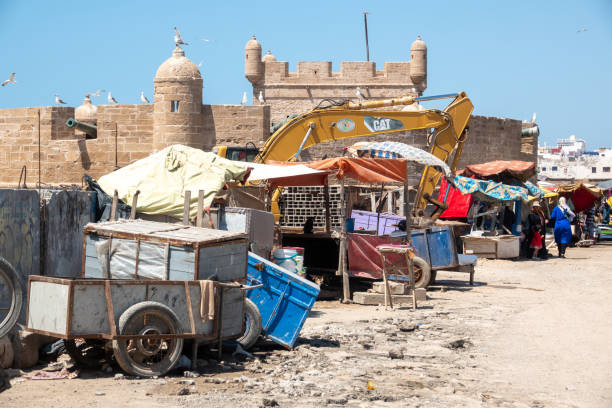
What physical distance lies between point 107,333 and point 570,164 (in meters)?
85.6

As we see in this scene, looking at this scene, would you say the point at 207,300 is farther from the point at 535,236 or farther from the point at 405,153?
the point at 535,236

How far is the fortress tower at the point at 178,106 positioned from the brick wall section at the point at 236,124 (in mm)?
242

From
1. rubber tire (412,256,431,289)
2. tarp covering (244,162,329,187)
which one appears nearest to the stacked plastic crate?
tarp covering (244,162,329,187)

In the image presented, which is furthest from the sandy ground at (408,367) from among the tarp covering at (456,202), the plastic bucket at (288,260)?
the tarp covering at (456,202)

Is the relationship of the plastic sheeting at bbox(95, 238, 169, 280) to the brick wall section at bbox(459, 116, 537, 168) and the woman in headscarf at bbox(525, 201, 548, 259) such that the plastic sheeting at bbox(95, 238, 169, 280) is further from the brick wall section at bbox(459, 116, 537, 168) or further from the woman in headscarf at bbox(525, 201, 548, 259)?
the brick wall section at bbox(459, 116, 537, 168)

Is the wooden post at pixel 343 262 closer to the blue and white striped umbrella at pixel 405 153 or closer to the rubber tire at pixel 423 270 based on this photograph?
the rubber tire at pixel 423 270

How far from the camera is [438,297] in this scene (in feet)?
43.9

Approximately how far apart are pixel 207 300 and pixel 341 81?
3261 cm

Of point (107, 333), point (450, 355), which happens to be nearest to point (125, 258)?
point (107, 333)

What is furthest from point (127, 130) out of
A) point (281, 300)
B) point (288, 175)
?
point (281, 300)

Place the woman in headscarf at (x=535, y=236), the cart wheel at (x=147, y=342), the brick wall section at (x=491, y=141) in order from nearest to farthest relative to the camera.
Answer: the cart wheel at (x=147, y=342) < the woman in headscarf at (x=535, y=236) < the brick wall section at (x=491, y=141)

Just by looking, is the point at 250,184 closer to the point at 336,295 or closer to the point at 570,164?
the point at 336,295

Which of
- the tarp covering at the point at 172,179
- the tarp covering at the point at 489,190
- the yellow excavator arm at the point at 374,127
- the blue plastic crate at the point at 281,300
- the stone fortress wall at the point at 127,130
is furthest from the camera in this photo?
the stone fortress wall at the point at 127,130

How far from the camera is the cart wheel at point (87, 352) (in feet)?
24.2
